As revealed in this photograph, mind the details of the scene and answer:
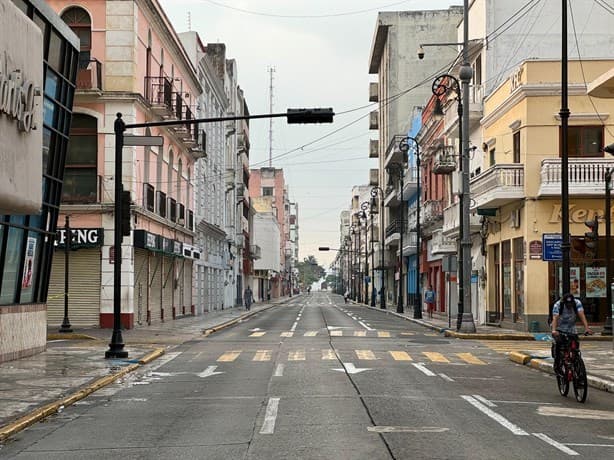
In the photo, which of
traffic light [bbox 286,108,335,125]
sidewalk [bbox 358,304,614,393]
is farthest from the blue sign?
traffic light [bbox 286,108,335,125]

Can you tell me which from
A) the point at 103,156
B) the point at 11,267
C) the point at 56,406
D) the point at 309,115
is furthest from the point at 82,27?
the point at 56,406

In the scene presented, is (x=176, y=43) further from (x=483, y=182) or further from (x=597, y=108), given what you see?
(x=597, y=108)

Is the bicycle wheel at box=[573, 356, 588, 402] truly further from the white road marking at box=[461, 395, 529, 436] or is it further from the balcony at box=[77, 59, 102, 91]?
the balcony at box=[77, 59, 102, 91]

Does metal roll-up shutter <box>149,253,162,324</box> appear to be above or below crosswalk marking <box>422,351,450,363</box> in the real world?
above

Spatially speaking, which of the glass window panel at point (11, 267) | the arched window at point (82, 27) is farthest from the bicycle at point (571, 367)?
the arched window at point (82, 27)

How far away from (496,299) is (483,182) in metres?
5.68

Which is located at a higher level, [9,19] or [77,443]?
[9,19]

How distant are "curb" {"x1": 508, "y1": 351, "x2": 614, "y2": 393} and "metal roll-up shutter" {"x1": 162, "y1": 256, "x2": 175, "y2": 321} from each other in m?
22.5

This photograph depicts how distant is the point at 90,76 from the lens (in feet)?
105

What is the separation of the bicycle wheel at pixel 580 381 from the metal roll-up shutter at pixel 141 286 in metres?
23.3

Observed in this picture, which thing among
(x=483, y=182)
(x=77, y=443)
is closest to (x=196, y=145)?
(x=483, y=182)

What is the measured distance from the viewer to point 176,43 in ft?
132

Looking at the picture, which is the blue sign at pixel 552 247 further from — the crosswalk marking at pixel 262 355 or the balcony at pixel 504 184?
the crosswalk marking at pixel 262 355

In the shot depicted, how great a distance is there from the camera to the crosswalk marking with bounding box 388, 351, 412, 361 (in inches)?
824
